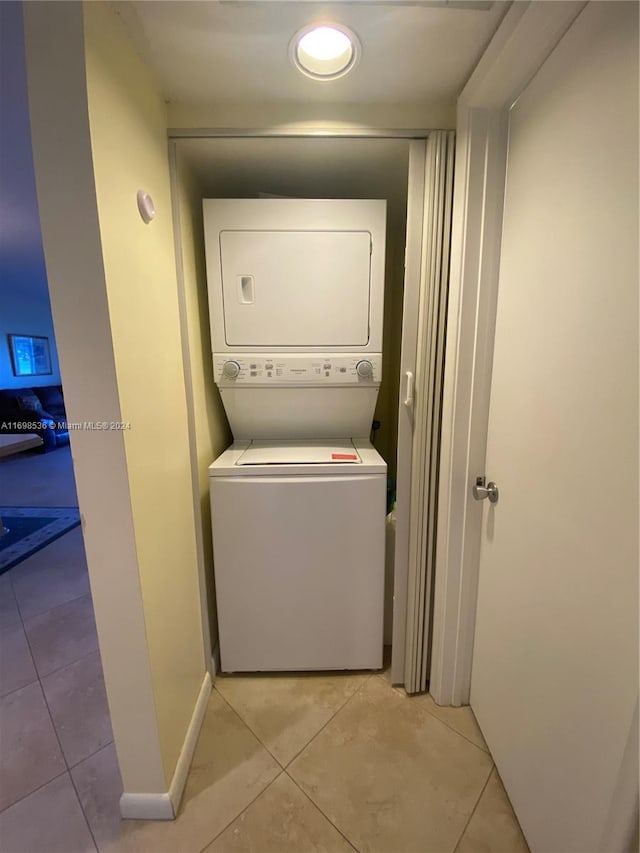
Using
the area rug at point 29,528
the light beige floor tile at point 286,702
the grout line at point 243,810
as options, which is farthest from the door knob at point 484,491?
the area rug at point 29,528

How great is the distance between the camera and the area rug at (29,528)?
8.48 feet

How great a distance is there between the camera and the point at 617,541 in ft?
2.24

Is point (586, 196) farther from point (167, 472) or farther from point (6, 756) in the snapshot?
point (6, 756)

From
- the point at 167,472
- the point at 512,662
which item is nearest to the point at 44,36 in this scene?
the point at 167,472

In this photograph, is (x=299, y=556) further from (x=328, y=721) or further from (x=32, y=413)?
(x=32, y=413)

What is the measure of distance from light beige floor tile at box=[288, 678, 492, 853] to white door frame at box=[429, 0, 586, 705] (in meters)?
0.20

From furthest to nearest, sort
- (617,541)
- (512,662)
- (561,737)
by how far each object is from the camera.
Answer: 1. (512,662)
2. (561,737)
3. (617,541)

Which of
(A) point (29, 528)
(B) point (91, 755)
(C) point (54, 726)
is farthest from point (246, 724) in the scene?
(A) point (29, 528)

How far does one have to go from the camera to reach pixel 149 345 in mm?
1004

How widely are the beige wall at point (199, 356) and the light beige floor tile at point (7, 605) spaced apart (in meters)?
1.32

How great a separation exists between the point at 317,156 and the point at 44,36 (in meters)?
0.85

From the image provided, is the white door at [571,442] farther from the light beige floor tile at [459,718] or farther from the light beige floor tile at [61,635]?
the light beige floor tile at [61,635]

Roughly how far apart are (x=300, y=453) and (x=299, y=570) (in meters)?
0.49

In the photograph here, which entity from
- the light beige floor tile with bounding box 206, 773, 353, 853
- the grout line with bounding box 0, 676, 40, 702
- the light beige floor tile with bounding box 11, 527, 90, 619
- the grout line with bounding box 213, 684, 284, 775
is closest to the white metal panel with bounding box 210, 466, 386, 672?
the grout line with bounding box 213, 684, 284, 775
